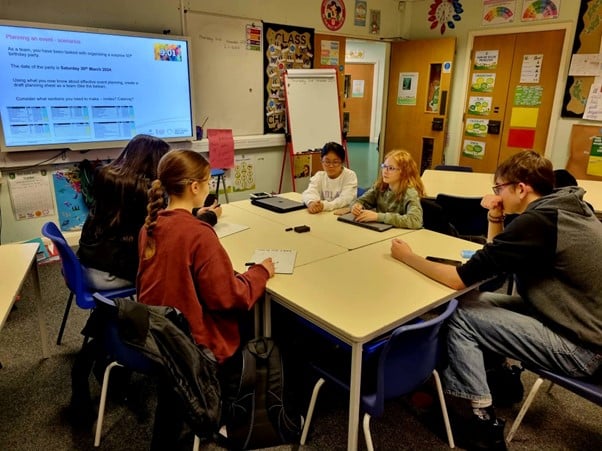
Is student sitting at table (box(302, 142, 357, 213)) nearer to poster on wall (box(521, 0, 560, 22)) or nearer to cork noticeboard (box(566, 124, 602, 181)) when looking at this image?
cork noticeboard (box(566, 124, 602, 181))

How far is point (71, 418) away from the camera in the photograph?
1883 mm

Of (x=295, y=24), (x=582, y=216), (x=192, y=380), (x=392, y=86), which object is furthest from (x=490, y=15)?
(x=192, y=380)

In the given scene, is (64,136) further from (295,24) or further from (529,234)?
(529,234)

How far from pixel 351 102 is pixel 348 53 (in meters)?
1.10

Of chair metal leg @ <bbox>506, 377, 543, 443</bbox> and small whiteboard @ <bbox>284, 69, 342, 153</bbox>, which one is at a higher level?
small whiteboard @ <bbox>284, 69, 342, 153</bbox>

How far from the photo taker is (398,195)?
2543 mm

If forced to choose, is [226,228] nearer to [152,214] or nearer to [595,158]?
[152,214]

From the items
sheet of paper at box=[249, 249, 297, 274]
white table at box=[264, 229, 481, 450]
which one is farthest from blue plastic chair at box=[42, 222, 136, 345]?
white table at box=[264, 229, 481, 450]

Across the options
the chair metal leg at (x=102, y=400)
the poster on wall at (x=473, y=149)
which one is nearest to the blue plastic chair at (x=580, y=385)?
the chair metal leg at (x=102, y=400)

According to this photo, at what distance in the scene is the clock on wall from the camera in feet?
17.1

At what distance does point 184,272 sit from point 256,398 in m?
0.54

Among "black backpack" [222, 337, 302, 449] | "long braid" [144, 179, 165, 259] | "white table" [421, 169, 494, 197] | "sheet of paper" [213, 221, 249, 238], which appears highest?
"long braid" [144, 179, 165, 259]

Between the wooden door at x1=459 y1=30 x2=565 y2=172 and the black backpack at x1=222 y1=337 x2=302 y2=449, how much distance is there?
4342mm

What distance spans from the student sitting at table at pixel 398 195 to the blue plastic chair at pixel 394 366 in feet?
3.13
